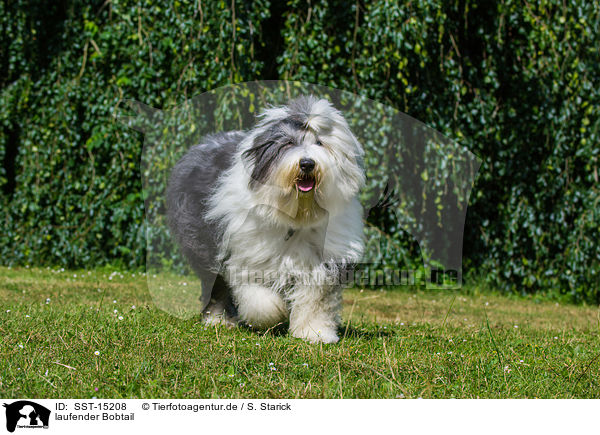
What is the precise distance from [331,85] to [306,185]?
9.74ft

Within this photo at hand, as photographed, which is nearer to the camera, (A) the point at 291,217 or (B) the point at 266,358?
(B) the point at 266,358

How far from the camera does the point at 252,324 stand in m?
3.59

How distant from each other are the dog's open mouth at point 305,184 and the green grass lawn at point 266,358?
81cm

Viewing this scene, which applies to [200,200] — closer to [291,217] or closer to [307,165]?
[291,217]

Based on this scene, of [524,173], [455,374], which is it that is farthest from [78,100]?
[455,374]

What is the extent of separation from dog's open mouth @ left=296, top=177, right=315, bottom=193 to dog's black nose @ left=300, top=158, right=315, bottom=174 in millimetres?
51

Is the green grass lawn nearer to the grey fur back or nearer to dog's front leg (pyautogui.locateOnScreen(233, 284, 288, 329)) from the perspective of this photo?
dog's front leg (pyautogui.locateOnScreen(233, 284, 288, 329))

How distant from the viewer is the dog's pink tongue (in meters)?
3.25

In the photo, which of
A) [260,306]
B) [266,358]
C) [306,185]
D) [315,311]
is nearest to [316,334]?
[315,311]

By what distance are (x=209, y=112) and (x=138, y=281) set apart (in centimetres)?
190

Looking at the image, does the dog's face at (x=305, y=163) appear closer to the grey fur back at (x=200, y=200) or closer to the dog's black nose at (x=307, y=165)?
the dog's black nose at (x=307, y=165)
